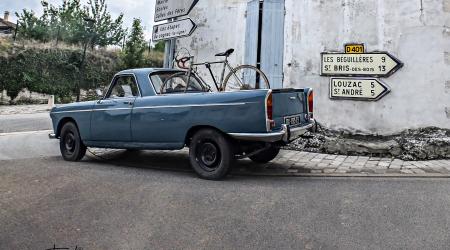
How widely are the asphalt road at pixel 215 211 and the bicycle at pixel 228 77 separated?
1.56 metres

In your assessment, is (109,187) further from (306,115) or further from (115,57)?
(115,57)

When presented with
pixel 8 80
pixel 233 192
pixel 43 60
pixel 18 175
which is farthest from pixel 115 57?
pixel 233 192

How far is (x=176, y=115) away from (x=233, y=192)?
5.22 ft

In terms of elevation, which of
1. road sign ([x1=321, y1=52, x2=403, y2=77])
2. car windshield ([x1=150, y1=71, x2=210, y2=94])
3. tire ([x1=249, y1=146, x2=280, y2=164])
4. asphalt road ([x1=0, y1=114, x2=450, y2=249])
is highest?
road sign ([x1=321, y1=52, x2=403, y2=77])

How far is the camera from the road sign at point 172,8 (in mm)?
8773

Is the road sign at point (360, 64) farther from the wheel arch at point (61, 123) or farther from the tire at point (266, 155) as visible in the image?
the wheel arch at point (61, 123)

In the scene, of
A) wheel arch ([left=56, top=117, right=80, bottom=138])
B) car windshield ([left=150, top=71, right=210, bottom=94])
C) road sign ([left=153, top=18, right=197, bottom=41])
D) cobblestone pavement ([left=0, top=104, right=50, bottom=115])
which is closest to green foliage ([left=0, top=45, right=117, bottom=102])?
cobblestone pavement ([left=0, top=104, right=50, bottom=115])

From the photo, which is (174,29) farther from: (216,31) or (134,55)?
(134,55)

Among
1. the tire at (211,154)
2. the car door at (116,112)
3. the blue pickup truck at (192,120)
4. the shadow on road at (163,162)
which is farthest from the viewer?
the car door at (116,112)

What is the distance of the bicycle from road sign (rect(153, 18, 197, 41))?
2.04ft

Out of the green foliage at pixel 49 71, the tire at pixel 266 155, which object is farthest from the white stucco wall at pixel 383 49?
the green foliage at pixel 49 71

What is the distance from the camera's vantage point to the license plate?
17.2 ft

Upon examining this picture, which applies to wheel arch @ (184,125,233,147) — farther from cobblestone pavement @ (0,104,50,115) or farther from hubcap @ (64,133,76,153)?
cobblestone pavement @ (0,104,50,115)

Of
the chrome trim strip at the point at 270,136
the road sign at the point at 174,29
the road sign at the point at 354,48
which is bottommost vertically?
Result: the chrome trim strip at the point at 270,136
